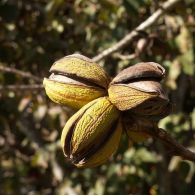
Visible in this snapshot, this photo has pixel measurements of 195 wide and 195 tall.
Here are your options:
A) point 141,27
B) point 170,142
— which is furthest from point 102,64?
point 170,142

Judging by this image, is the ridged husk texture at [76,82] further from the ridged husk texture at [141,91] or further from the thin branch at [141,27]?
the thin branch at [141,27]

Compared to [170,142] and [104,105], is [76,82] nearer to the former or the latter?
[104,105]

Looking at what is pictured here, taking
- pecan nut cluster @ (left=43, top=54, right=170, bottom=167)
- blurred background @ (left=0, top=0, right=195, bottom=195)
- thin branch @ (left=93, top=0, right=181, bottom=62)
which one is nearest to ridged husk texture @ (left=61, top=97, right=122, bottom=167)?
pecan nut cluster @ (left=43, top=54, right=170, bottom=167)

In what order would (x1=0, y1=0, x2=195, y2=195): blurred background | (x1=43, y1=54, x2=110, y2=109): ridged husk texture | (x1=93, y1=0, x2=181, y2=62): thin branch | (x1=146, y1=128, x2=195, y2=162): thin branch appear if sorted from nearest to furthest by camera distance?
(x1=146, y1=128, x2=195, y2=162): thin branch
(x1=43, y1=54, x2=110, y2=109): ridged husk texture
(x1=93, y1=0, x2=181, y2=62): thin branch
(x1=0, y1=0, x2=195, y2=195): blurred background

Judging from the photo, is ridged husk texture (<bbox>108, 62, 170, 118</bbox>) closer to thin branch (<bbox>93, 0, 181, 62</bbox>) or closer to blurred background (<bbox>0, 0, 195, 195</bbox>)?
thin branch (<bbox>93, 0, 181, 62</bbox>)

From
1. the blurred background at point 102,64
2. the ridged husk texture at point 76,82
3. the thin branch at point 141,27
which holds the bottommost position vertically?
the blurred background at point 102,64

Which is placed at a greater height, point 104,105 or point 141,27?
point 104,105

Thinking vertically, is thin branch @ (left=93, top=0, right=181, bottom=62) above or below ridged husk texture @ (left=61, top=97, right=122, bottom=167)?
below

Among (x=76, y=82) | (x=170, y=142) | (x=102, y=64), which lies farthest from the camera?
(x=102, y=64)

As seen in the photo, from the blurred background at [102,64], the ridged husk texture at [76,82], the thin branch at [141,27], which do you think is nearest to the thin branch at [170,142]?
the ridged husk texture at [76,82]
